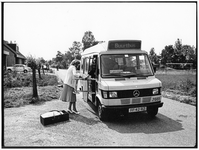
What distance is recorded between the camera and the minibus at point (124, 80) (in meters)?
5.36

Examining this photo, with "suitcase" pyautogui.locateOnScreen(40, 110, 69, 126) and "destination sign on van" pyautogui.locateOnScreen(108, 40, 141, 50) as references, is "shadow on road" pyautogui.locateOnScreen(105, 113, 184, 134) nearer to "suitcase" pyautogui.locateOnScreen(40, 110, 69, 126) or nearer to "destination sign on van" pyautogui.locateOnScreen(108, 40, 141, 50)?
"suitcase" pyautogui.locateOnScreen(40, 110, 69, 126)

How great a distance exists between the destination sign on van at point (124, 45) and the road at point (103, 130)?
8.21 ft

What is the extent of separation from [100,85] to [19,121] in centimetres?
298

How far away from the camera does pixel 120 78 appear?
18.7 feet

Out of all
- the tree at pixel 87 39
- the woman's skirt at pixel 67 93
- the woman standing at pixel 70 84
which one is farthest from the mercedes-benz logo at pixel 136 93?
the tree at pixel 87 39

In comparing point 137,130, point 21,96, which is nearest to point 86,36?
point 21,96

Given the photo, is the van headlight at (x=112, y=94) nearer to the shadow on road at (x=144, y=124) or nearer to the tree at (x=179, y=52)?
the shadow on road at (x=144, y=124)

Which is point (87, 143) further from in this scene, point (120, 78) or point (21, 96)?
point (21, 96)

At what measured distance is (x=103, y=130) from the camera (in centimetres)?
514

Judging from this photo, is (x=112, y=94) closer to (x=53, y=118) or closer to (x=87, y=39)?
(x=53, y=118)

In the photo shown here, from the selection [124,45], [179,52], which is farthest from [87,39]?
[124,45]

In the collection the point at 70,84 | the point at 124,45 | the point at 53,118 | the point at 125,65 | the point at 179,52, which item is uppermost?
the point at 179,52

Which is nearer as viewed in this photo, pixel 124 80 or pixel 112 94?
pixel 112 94

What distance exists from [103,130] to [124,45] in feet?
9.77
